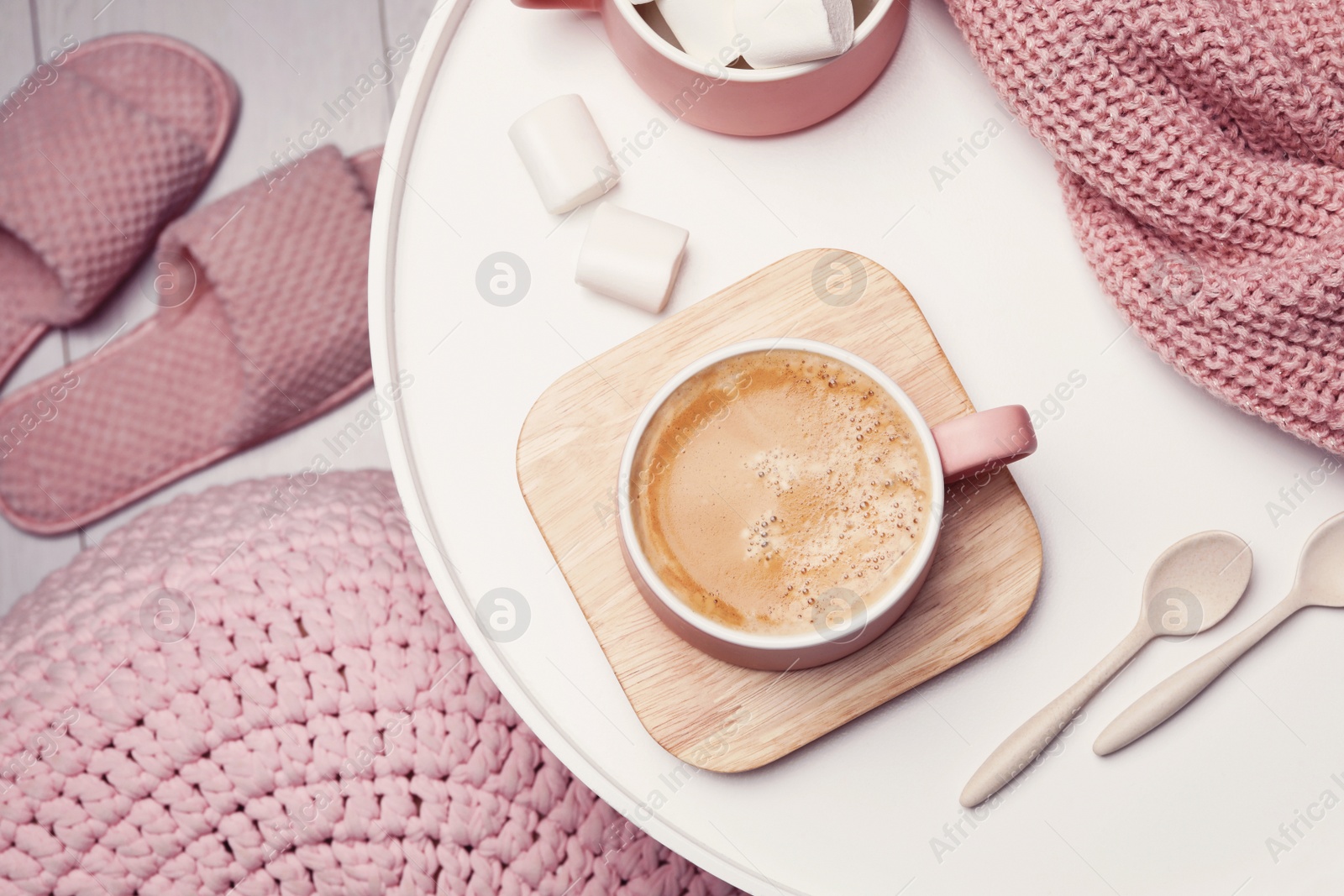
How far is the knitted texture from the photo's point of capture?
25.3 inches

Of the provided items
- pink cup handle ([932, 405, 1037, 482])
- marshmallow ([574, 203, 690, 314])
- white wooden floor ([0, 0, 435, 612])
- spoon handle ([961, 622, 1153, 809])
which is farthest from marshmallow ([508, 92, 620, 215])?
white wooden floor ([0, 0, 435, 612])

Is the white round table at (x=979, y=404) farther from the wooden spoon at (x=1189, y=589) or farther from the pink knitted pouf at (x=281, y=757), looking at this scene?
the pink knitted pouf at (x=281, y=757)

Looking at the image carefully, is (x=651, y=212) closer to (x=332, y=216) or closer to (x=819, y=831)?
(x=819, y=831)

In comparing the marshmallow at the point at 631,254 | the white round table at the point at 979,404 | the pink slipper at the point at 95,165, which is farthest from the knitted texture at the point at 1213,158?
the pink slipper at the point at 95,165

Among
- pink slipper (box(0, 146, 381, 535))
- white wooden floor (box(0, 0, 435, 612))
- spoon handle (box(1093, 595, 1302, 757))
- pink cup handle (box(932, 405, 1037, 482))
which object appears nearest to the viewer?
pink cup handle (box(932, 405, 1037, 482))

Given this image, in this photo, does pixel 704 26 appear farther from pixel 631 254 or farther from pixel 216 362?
pixel 216 362

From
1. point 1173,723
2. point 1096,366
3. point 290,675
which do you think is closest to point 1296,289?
point 1096,366

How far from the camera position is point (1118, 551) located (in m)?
0.68

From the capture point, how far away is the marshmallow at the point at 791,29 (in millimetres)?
597

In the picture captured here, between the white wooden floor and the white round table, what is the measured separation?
0.58 meters

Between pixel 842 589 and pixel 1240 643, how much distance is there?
29 centimetres

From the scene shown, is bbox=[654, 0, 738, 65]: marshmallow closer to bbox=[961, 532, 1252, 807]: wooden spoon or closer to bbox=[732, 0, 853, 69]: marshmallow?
bbox=[732, 0, 853, 69]: marshmallow

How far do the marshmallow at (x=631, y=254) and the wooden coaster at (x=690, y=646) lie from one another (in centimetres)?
3

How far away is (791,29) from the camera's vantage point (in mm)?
607
